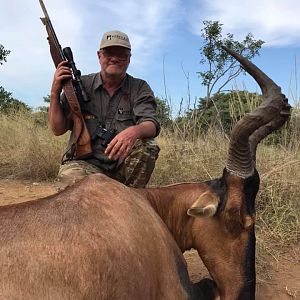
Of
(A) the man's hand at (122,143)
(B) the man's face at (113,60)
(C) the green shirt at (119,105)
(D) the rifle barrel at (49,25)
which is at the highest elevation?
(D) the rifle barrel at (49,25)

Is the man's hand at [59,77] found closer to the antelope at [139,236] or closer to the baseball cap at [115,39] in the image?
the baseball cap at [115,39]

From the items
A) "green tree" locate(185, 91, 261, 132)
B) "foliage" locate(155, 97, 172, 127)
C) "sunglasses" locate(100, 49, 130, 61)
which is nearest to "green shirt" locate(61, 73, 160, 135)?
"sunglasses" locate(100, 49, 130, 61)

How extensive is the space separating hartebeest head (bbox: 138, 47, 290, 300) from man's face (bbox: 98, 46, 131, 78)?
1.82 meters

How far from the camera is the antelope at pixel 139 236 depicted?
2736 millimetres

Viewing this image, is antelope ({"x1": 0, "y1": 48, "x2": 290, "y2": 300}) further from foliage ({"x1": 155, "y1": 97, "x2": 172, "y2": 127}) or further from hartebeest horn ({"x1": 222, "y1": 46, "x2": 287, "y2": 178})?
foliage ({"x1": 155, "y1": 97, "x2": 172, "y2": 127})

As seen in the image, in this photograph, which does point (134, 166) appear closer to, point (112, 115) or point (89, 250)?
point (112, 115)

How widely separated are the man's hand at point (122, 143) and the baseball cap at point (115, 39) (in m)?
1.03

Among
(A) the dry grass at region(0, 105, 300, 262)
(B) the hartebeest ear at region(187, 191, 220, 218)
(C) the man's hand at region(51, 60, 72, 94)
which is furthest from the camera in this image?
(A) the dry grass at region(0, 105, 300, 262)

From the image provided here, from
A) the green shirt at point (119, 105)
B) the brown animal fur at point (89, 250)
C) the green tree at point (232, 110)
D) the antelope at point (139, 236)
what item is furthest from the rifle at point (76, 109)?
the green tree at point (232, 110)

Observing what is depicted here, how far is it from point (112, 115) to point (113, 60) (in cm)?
61

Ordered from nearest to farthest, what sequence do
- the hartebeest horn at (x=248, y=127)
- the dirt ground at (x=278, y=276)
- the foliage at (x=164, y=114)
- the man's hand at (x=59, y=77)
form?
the hartebeest horn at (x=248, y=127), the dirt ground at (x=278, y=276), the man's hand at (x=59, y=77), the foliage at (x=164, y=114)

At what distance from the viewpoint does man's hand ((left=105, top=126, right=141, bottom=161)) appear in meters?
4.78

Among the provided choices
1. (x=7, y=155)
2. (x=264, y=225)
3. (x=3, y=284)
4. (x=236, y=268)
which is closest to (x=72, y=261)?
(x=3, y=284)

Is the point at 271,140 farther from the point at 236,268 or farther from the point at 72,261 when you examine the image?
the point at 72,261
